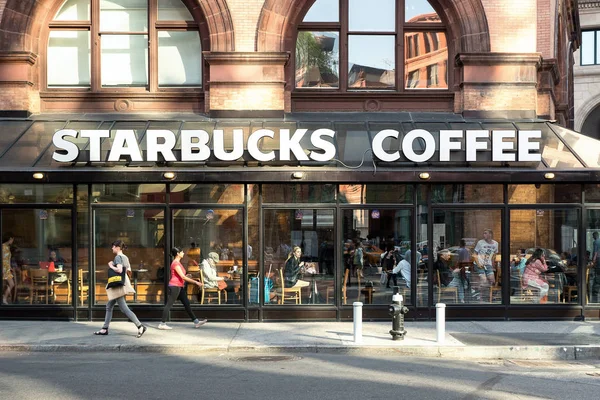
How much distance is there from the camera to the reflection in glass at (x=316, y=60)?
17953mm

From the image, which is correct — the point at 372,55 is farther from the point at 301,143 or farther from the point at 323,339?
the point at 323,339

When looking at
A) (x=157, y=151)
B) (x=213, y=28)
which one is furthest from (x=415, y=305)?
(x=213, y=28)

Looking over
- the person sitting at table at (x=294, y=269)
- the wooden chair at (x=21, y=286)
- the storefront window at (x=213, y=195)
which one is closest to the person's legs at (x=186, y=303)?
the storefront window at (x=213, y=195)

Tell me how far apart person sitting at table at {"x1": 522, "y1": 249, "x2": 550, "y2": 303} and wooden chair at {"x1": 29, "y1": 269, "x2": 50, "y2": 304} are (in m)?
10.6

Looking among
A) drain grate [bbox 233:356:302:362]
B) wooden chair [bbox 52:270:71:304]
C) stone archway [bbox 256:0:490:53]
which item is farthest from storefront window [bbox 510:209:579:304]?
wooden chair [bbox 52:270:71:304]

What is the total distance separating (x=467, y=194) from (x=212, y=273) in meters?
5.88

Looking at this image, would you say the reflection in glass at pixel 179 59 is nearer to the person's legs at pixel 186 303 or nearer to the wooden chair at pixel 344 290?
the person's legs at pixel 186 303

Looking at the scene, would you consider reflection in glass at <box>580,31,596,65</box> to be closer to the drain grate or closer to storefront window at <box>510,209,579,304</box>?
storefront window at <box>510,209,579,304</box>

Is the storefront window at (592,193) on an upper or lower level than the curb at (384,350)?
upper

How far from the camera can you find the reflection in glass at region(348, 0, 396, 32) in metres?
18.0

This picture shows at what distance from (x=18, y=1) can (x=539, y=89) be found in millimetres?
12528

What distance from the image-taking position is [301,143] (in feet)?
53.6

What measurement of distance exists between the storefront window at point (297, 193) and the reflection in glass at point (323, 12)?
14.5 feet

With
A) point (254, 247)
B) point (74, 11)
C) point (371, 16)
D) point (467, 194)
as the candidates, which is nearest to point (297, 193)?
point (254, 247)
